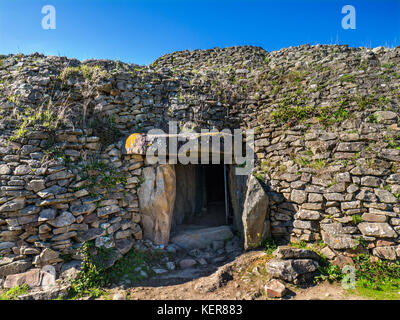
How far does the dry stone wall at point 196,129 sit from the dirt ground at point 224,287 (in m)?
0.79

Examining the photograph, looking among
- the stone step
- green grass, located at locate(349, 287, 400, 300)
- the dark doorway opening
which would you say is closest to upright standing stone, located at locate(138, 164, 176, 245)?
the stone step

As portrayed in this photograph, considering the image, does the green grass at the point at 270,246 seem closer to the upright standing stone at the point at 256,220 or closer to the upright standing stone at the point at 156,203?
the upright standing stone at the point at 256,220

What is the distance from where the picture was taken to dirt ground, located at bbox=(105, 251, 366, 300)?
11.0 feet

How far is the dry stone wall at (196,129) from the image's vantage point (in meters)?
3.79

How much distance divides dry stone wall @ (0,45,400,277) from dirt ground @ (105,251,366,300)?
79 centimetres

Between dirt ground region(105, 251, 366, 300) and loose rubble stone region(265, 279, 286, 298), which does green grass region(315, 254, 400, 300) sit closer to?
dirt ground region(105, 251, 366, 300)

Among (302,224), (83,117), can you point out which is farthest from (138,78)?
(302,224)

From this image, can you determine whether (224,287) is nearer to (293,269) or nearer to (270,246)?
(293,269)

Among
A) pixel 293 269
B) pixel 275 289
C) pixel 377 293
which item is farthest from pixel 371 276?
pixel 275 289

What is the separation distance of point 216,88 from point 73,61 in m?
3.82

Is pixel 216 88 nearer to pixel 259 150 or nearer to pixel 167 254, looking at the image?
pixel 259 150

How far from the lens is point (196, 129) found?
5242mm

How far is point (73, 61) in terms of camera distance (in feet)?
19.2

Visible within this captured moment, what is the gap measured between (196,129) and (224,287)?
3262mm
